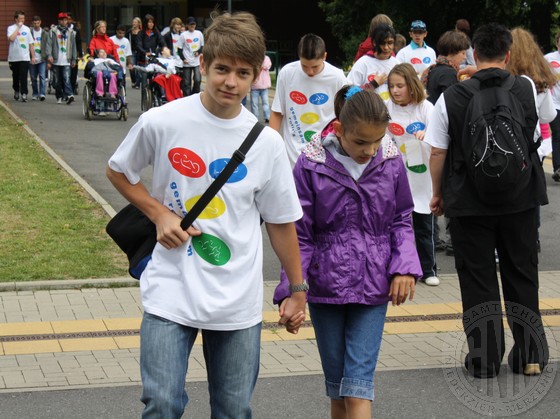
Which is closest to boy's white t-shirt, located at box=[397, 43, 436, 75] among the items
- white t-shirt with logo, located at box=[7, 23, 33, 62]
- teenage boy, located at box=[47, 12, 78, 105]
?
teenage boy, located at box=[47, 12, 78, 105]

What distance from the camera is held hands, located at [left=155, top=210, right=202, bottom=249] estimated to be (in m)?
3.83

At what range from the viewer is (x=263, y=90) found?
65.6 ft

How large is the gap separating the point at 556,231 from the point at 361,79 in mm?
2485

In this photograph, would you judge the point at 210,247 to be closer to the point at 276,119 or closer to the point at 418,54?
the point at 276,119

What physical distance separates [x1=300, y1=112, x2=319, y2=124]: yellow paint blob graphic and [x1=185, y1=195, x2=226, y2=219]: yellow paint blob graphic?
5327mm

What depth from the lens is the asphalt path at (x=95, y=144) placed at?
32.1 feet

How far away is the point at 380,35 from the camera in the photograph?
34.8ft

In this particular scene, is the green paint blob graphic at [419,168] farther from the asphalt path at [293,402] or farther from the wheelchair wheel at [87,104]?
the wheelchair wheel at [87,104]

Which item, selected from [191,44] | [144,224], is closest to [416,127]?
[144,224]

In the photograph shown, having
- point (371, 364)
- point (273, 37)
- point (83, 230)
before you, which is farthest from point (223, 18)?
point (273, 37)

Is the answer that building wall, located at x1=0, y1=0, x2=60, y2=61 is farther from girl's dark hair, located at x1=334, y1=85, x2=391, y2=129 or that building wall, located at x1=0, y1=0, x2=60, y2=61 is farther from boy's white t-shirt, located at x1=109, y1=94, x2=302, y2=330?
boy's white t-shirt, located at x1=109, y1=94, x2=302, y2=330

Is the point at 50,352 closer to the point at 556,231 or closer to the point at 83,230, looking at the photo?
the point at 83,230

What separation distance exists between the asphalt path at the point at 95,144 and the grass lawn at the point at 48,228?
1.48ft

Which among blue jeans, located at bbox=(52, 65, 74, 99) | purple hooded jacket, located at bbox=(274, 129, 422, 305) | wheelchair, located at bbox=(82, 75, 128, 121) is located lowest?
blue jeans, located at bbox=(52, 65, 74, 99)
